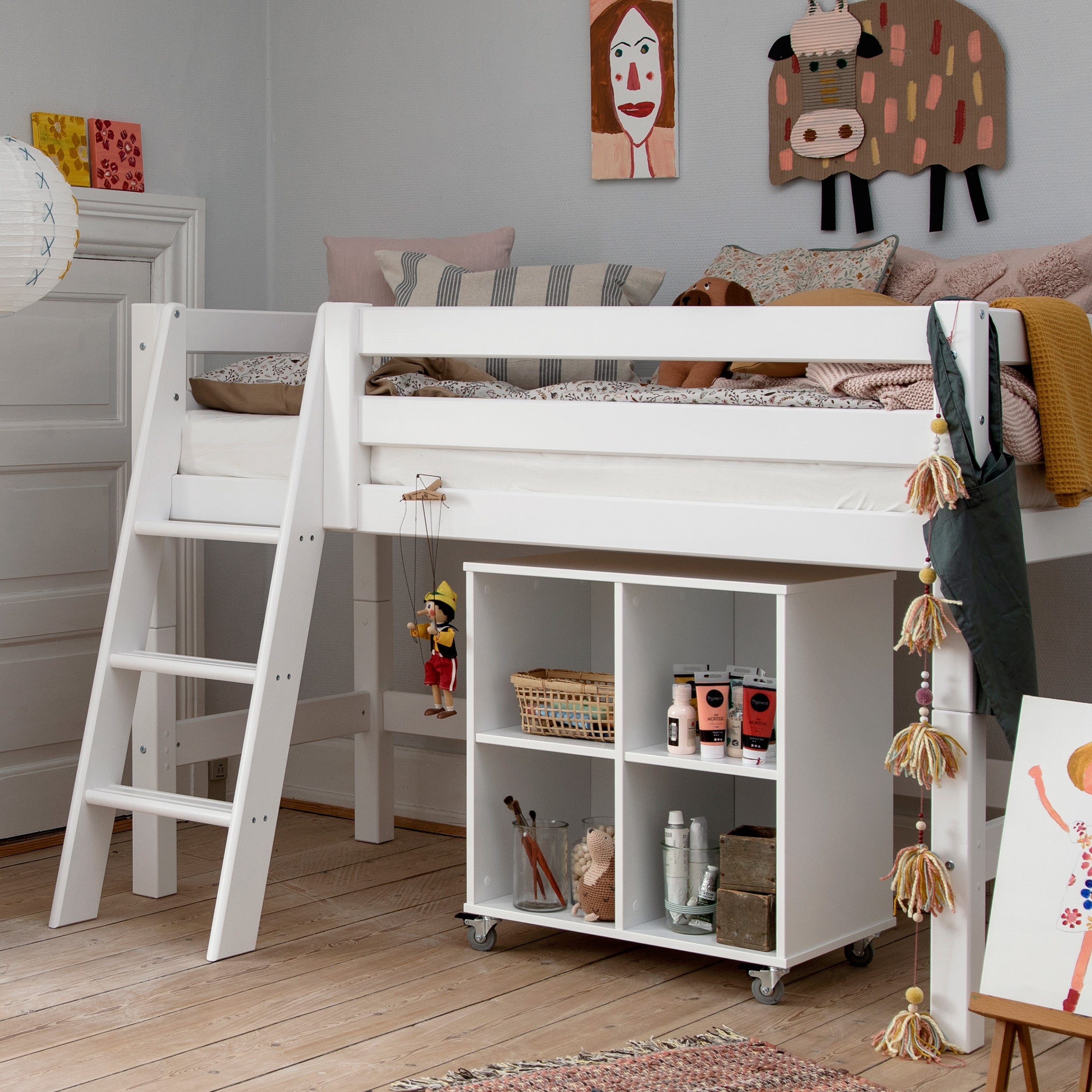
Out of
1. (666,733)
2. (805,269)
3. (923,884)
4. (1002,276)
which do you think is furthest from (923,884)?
(805,269)

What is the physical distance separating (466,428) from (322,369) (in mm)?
324

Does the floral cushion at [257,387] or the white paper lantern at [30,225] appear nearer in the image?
the white paper lantern at [30,225]

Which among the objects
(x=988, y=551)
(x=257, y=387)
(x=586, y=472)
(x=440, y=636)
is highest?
(x=257, y=387)

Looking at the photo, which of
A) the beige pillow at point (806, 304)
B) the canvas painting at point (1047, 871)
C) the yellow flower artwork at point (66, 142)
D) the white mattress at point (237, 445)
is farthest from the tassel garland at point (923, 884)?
the yellow flower artwork at point (66, 142)

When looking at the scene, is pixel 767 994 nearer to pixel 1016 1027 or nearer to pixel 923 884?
pixel 923 884

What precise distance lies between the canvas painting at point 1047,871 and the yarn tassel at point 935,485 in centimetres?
28

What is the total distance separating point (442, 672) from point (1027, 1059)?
118 cm

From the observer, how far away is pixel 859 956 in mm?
2535

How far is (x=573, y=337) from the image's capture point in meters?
2.41

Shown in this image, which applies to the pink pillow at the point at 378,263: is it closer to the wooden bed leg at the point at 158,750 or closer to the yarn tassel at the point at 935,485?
the wooden bed leg at the point at 158,750

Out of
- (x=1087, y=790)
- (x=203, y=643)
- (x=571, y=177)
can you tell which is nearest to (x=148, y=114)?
(x=571, y=177)

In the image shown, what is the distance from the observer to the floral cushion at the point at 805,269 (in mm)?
2742

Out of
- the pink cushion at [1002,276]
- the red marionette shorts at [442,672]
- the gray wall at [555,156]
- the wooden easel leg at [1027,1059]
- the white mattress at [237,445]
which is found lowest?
the wooden easel leg at [1027,1059]

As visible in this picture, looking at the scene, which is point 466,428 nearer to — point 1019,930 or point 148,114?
point 1019,930
